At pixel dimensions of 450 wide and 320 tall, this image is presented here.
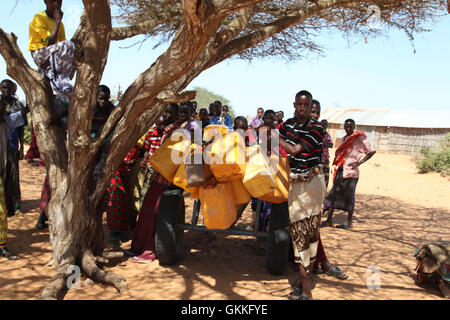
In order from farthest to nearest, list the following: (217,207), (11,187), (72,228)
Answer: (11,187)
(72,228)
(217,207)

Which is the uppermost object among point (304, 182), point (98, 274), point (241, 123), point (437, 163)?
point (241, 123)

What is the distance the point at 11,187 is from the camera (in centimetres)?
571

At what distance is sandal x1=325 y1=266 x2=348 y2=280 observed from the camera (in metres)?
A: 4.09

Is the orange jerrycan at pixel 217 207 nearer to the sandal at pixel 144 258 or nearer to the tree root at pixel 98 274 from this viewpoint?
the tree root at pixel 98 274

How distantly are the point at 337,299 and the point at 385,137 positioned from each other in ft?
85.4

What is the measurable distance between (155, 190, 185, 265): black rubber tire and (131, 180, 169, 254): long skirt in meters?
0.28

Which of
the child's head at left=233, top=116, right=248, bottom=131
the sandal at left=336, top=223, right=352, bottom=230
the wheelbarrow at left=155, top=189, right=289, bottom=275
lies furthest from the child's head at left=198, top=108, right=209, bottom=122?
A: the wheelbarrow at left=155, top=189, right=289, bottom=275

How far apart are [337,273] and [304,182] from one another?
136cm

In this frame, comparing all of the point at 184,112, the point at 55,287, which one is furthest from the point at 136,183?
the point at 55,287

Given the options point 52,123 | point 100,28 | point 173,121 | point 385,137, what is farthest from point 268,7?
point 385,137

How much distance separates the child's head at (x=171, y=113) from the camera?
4.72 metres

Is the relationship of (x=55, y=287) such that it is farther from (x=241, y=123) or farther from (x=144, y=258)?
(x=241, y=123)

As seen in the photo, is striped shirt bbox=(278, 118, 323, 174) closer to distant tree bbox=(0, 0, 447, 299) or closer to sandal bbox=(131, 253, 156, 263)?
distant tree bbox=(0, 0, 447, 299)

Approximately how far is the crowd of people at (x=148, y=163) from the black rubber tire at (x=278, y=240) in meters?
0.22
